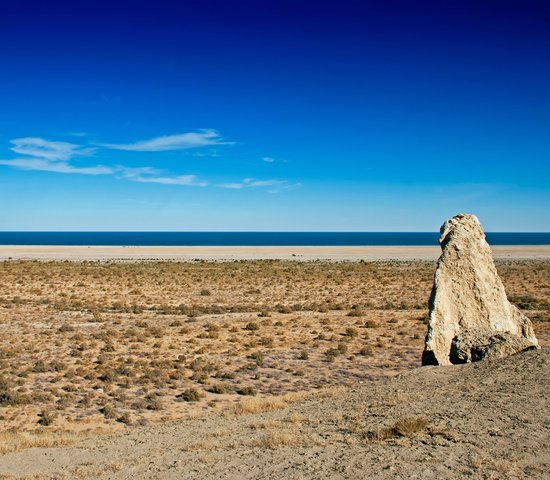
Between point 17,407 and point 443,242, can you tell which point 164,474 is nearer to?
point 17,407

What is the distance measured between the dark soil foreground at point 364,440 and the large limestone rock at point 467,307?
1.48 meters

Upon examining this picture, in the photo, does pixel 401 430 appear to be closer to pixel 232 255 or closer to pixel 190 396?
pixel 190 396

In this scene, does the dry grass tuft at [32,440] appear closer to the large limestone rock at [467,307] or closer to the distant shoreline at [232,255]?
the large limestone rock at [467,307]

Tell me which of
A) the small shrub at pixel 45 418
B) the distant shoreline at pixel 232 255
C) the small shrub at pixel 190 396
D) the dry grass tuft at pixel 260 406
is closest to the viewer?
the dry grass tuft at pixel 260 406

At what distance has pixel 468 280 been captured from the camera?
15.0 metres

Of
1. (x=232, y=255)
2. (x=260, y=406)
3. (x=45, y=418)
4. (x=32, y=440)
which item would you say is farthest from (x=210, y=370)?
(x=232, y=255)

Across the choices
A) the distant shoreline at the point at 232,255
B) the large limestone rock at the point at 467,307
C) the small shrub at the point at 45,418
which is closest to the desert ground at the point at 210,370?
the small shrub at the point at 45,418

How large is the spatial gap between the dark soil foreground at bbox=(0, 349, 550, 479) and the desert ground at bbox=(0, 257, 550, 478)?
0.19ft

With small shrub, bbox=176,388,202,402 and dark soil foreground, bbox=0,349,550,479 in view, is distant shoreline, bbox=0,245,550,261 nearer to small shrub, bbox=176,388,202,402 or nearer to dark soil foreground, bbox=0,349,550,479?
small shrub, bbox=176,388,202,402

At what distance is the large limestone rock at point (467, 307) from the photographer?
13.5 metres

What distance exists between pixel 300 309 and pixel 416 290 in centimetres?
1389

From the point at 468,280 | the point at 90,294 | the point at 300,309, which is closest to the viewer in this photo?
the point at 468,280

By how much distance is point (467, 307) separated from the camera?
14734 mm

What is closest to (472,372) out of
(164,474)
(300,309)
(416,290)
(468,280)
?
(468,280)
